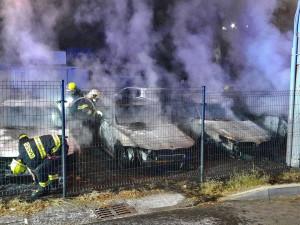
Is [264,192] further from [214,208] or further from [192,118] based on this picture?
[192,118]

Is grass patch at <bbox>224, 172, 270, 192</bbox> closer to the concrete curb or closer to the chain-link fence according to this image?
the concrete curb

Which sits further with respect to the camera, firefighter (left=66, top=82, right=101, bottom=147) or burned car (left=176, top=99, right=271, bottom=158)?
burned car (left=176, top=99, right=271, bottom=158)

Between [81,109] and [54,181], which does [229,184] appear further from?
[81,109]

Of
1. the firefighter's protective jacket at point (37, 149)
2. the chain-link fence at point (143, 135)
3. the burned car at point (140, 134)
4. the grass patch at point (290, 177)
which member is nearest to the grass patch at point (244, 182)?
the grass patch at point (290, 177)

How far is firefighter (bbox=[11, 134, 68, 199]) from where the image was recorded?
499 centimetres

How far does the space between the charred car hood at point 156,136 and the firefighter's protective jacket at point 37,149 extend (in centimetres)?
167

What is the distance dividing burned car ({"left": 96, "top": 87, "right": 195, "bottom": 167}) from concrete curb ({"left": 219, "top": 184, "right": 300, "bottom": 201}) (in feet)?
4.63

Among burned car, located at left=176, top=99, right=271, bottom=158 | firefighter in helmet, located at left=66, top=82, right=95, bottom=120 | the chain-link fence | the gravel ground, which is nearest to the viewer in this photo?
the gravel ground

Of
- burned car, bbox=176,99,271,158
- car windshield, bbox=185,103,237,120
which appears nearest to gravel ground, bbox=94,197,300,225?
burned car, bbox=176,99,271,158

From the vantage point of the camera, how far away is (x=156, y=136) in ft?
21.0

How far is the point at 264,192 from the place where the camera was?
5316mm

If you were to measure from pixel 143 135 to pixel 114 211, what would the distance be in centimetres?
208

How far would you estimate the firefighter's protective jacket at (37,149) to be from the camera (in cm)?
498

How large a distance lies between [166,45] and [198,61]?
14.0ft
